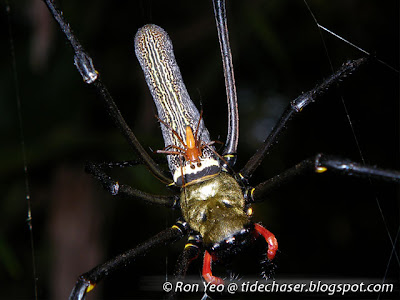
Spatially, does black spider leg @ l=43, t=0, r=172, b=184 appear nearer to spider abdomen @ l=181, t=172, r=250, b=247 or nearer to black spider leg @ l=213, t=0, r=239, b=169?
spider abdomen @ l=181, t=172, r=250, b=247

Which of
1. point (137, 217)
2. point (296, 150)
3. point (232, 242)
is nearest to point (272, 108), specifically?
point (296, 150)

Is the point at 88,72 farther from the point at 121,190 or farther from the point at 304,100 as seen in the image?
the point at 304,100

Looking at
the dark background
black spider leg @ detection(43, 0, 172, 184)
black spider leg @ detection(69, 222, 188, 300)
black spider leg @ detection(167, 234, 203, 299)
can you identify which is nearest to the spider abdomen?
black spider leg @ detection(167, 234, 203, 299)

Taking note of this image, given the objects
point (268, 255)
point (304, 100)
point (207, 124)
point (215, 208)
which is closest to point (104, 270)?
point (215, 208)

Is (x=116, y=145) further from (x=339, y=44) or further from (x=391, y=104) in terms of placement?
(x=391, y=104)

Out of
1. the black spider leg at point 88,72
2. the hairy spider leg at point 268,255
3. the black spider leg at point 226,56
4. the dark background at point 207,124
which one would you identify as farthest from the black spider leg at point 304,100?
the dark background at point 207,124
